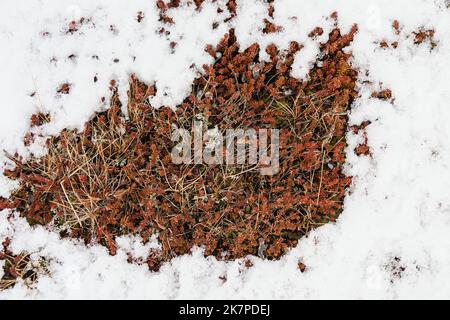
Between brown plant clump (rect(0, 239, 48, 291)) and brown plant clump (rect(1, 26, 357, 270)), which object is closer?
brown plant clump (rect(1, 26, 357, 270))

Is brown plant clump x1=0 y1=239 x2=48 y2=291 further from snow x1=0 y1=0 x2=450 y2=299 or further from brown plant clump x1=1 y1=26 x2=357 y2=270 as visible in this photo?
brown plant clump x1=1 y1=26 x2=357 y2=270

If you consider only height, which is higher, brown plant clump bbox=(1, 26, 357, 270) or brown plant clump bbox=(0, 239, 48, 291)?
brown plant clump bbox=(1, 26, 357, 270)

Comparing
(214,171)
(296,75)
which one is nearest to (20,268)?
(214,171)

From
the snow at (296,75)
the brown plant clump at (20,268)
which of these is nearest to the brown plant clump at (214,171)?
the snow at (296,75)

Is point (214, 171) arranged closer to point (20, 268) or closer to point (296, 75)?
point (296, 75)

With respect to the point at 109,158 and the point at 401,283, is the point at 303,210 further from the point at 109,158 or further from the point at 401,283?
the point at 109,158

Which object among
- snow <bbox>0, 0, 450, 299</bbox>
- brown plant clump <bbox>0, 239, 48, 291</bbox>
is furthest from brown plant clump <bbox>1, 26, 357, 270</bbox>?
brown plant clump <bbox>0, 239, 48, 291</bbox>
